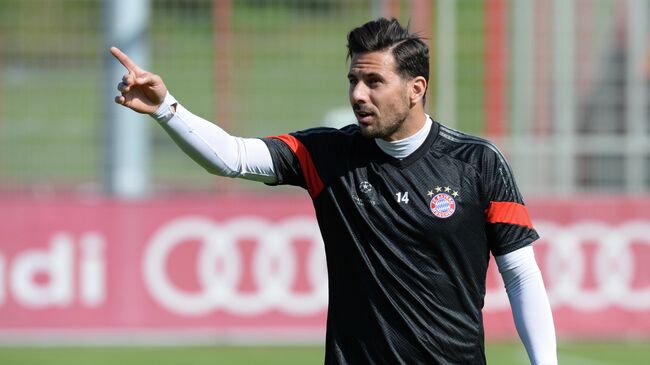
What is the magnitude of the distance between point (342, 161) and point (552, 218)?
8.29 m

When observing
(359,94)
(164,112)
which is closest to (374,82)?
(359,94)

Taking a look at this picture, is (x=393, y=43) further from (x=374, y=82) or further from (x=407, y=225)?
(x=407, y=225)

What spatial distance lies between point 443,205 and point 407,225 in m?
0.15

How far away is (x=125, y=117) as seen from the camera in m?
13.4

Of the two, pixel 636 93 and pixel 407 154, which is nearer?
pixel 407 154

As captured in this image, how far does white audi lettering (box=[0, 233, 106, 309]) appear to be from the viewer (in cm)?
1227

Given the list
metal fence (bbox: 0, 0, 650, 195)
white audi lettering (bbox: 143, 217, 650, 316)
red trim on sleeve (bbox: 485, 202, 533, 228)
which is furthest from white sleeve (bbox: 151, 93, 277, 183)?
metal fence (bbox: 0, 0, 650, 195)

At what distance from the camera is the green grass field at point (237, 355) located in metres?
11.1

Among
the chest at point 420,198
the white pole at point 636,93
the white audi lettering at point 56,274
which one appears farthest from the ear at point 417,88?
the white pole at point 636,93

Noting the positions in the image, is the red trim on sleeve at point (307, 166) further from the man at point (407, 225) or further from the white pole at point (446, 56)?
the white pole at point (446, 56)

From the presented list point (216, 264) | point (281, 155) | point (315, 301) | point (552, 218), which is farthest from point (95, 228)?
point (281, 155)

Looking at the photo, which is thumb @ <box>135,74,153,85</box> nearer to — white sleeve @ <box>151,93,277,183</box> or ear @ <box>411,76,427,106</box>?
white sleeve @ <box>151,93,277,183</box>

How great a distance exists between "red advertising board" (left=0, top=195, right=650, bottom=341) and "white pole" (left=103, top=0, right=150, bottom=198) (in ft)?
1.96

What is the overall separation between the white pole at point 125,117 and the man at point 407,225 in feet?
27.8
